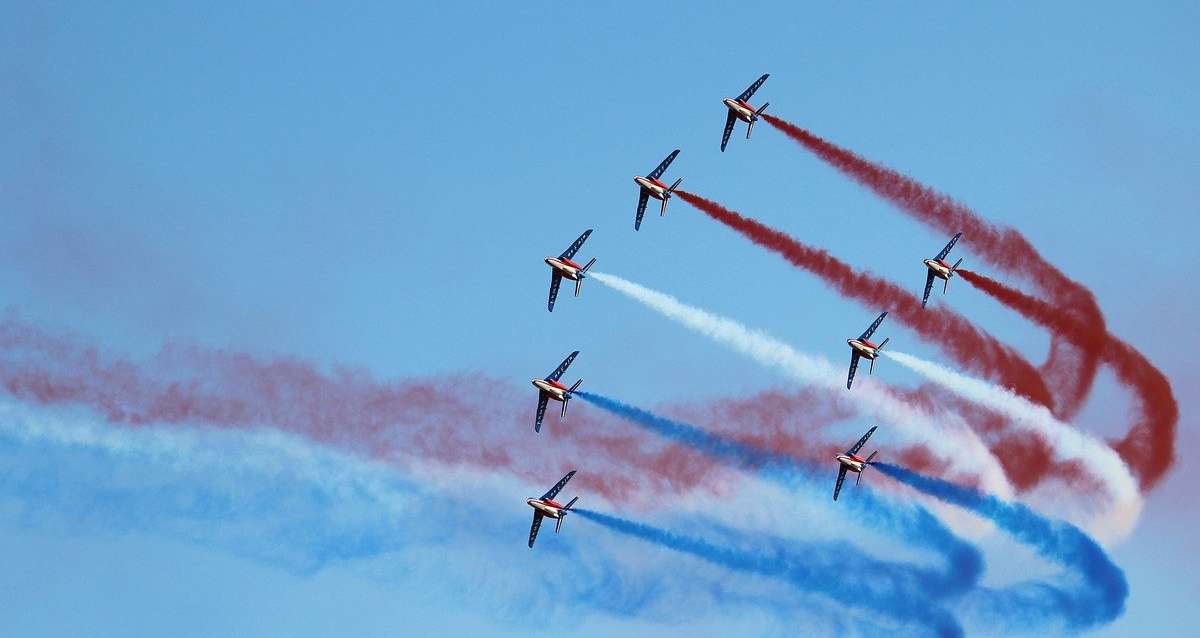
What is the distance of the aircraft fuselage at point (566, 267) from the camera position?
301 ft

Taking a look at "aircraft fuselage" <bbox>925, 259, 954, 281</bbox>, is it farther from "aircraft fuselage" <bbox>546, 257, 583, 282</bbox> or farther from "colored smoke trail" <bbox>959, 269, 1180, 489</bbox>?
"aircraft fuselage" <bbox>546, 257, 583, 282</bbox>

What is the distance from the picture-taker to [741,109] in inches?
3661

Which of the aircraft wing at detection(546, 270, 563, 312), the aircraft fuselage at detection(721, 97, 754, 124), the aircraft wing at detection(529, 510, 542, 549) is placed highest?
the aircraft fuselage at detection(721, 97, 754, 124)

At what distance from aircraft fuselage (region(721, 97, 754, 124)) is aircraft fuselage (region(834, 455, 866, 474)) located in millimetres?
14063

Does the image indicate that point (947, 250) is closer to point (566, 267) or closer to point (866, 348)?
point (866, 348)

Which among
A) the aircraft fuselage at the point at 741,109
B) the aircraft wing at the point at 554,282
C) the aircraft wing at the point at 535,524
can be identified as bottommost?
the aircraft wing at the point at 535,524

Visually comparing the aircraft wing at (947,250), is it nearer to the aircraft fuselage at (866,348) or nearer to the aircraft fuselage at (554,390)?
the aircraft fuselage at (866,348)

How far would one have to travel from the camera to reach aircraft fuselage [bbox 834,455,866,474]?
94500 millimetres

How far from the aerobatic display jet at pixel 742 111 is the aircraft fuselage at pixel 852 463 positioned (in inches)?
523

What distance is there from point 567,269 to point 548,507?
9.45 m

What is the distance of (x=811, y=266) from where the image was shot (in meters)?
91.9

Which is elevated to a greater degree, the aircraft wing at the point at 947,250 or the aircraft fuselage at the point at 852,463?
the aircraft wing at the point at 947,250

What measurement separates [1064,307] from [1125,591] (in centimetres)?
1171

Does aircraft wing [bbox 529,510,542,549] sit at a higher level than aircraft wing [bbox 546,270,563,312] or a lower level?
lower
